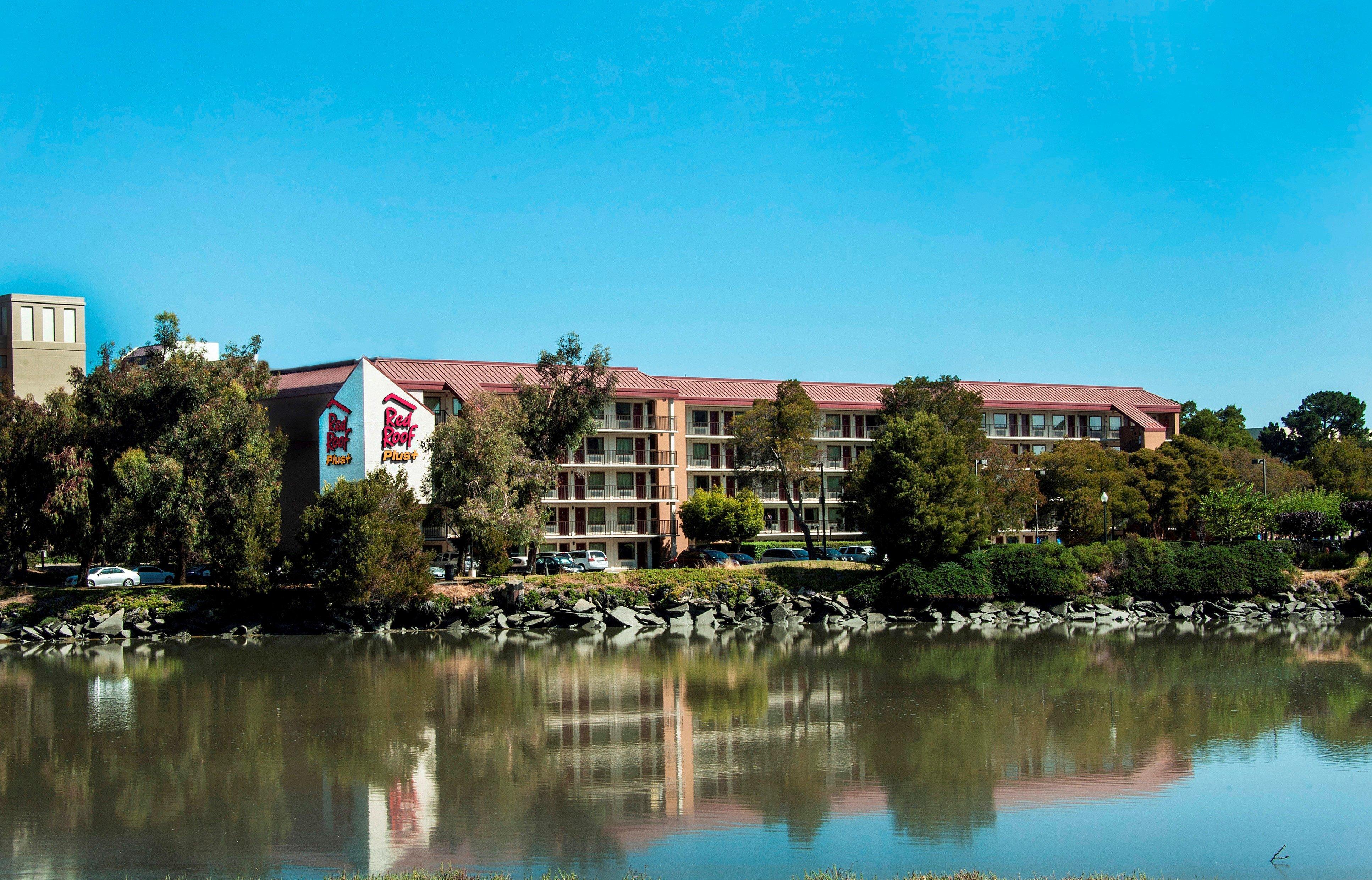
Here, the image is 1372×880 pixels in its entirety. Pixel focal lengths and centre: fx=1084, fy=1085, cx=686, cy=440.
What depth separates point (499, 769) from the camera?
21266 mm

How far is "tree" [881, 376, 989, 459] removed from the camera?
64.4 metres

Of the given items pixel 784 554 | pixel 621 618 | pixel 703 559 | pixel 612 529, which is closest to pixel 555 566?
pixel 703 559

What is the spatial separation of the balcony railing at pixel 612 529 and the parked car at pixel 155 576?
75.1 feet

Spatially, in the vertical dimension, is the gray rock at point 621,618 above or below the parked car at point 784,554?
below

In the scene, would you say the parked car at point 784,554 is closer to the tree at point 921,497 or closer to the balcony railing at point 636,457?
the balcony railing at point 636,457

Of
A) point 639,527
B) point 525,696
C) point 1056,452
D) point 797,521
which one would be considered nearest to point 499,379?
point 639,527

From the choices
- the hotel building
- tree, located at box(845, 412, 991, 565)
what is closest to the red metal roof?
the hotel building

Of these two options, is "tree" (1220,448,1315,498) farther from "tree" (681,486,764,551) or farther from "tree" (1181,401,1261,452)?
"tree" (681,486,764,551)

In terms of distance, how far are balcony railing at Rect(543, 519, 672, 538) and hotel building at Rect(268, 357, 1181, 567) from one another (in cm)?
9

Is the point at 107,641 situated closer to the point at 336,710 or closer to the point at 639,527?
the point at 336,710

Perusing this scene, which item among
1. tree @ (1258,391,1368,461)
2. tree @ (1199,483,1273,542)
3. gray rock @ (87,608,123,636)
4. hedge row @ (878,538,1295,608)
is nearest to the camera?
gray rock @ (87,608,123,636)

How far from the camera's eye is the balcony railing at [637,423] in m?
74.2

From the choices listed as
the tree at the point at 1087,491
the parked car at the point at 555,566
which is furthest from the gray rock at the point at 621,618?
the tree at the point at 1087,491

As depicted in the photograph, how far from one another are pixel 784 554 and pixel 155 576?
→ 118 ft
